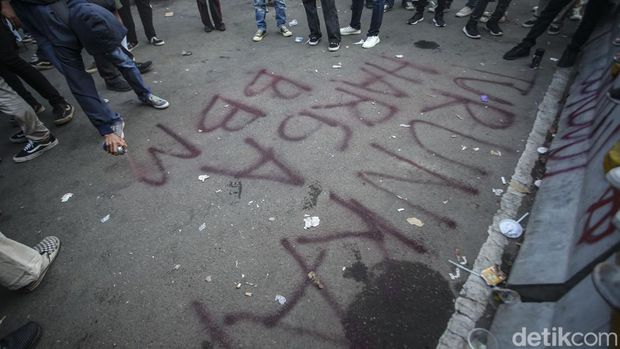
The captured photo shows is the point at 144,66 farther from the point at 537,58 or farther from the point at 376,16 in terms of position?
the point at 537,58

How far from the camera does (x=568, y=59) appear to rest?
4.30 m

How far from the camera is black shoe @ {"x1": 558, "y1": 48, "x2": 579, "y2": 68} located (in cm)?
427

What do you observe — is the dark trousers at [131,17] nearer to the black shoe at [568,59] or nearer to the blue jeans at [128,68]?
the blue jeans at [128,68]

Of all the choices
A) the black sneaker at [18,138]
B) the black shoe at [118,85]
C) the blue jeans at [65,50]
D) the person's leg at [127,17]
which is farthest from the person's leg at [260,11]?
the black sneaker at [18,138]

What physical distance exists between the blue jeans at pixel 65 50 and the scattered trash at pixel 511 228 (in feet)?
11.6

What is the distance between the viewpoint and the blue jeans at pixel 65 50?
267 cm

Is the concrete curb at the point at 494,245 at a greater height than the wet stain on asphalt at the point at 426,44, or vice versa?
the wet stain on asphalt at the point at 426,44

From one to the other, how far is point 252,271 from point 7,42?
148 inches

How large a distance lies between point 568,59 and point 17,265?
6.42 metres

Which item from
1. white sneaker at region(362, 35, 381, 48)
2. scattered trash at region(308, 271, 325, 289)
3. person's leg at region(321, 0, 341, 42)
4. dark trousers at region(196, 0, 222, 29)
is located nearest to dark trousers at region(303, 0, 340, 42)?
person's leg at region(321, 0, 341, 42)

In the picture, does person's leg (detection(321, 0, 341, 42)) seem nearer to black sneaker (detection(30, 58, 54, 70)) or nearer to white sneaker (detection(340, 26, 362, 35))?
white sneaker (detection(340, 26, 362, 35))

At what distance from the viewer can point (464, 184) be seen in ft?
9.30

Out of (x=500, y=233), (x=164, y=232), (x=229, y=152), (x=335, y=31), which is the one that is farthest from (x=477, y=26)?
(x=164, y=232)

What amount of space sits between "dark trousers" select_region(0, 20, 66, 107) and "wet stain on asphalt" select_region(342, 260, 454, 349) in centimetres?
433
